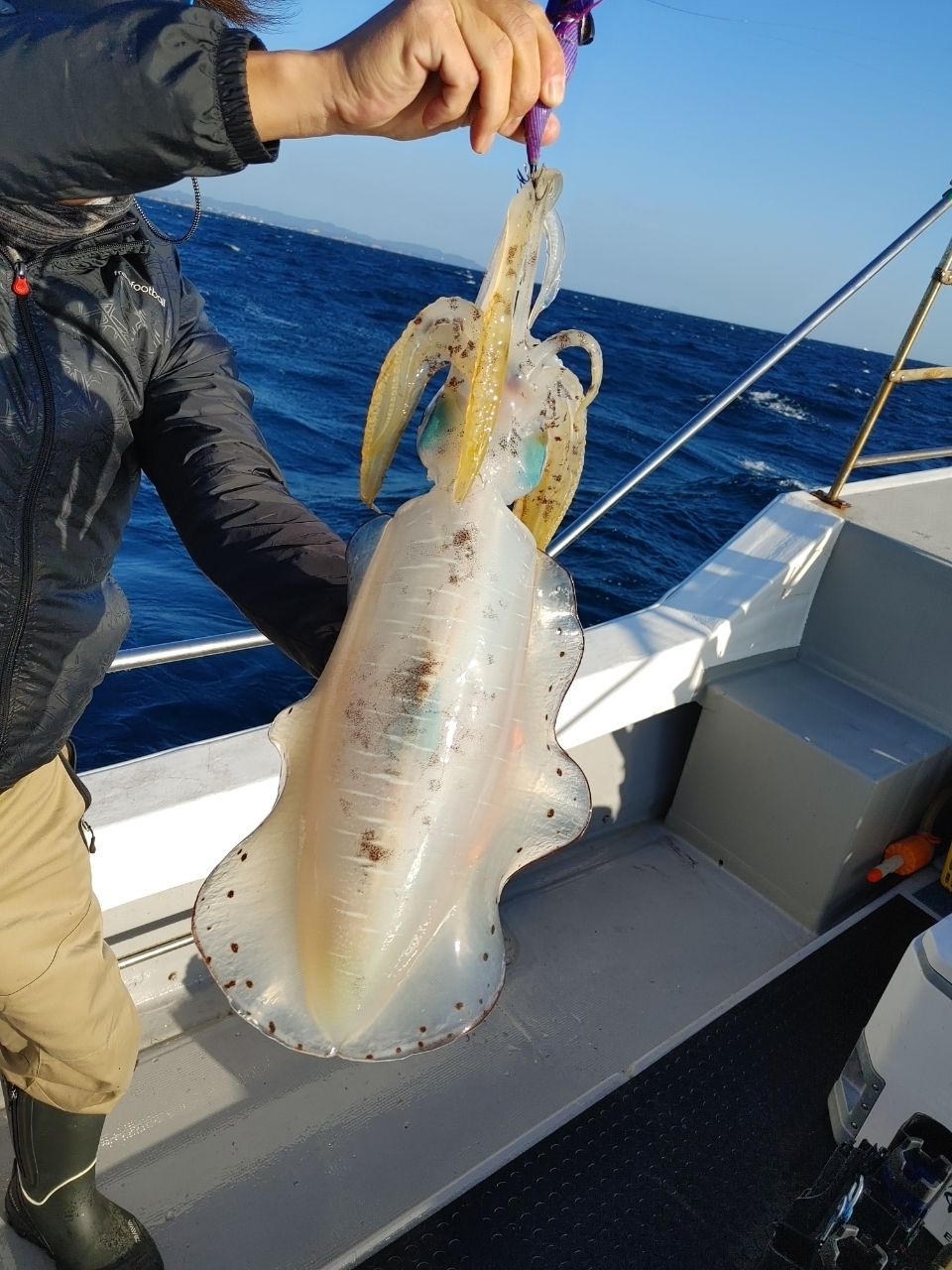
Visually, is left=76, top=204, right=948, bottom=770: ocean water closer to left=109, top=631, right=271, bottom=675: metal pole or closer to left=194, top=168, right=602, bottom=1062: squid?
left=109, top=631, right=271, bottom=675: metal pole

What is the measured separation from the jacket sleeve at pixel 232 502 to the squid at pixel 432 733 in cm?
15

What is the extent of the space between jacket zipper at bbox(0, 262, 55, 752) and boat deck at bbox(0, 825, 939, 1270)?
4.75 feet

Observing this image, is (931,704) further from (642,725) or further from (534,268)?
(534,268)

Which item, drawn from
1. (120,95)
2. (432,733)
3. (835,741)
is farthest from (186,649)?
(835,741)

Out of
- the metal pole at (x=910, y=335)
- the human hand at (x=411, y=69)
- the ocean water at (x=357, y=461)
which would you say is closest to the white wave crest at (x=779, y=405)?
the ocean water at (x=357, y=461)

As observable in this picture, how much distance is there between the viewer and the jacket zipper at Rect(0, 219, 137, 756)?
4.73 feet

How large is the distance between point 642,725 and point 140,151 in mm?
3254

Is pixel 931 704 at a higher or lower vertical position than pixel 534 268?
lower

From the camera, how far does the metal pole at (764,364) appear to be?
3.17 m

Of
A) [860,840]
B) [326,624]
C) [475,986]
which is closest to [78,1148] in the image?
[475,986]

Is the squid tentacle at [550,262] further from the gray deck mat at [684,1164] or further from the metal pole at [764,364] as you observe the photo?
the gray deck mat at [684,1164]

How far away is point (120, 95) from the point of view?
37.4 inches

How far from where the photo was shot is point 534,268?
130 cm

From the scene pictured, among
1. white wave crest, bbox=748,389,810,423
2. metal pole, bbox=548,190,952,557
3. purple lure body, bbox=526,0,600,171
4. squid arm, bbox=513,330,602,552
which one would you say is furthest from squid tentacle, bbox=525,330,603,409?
white wave crest, bbox=748,389,810,423
